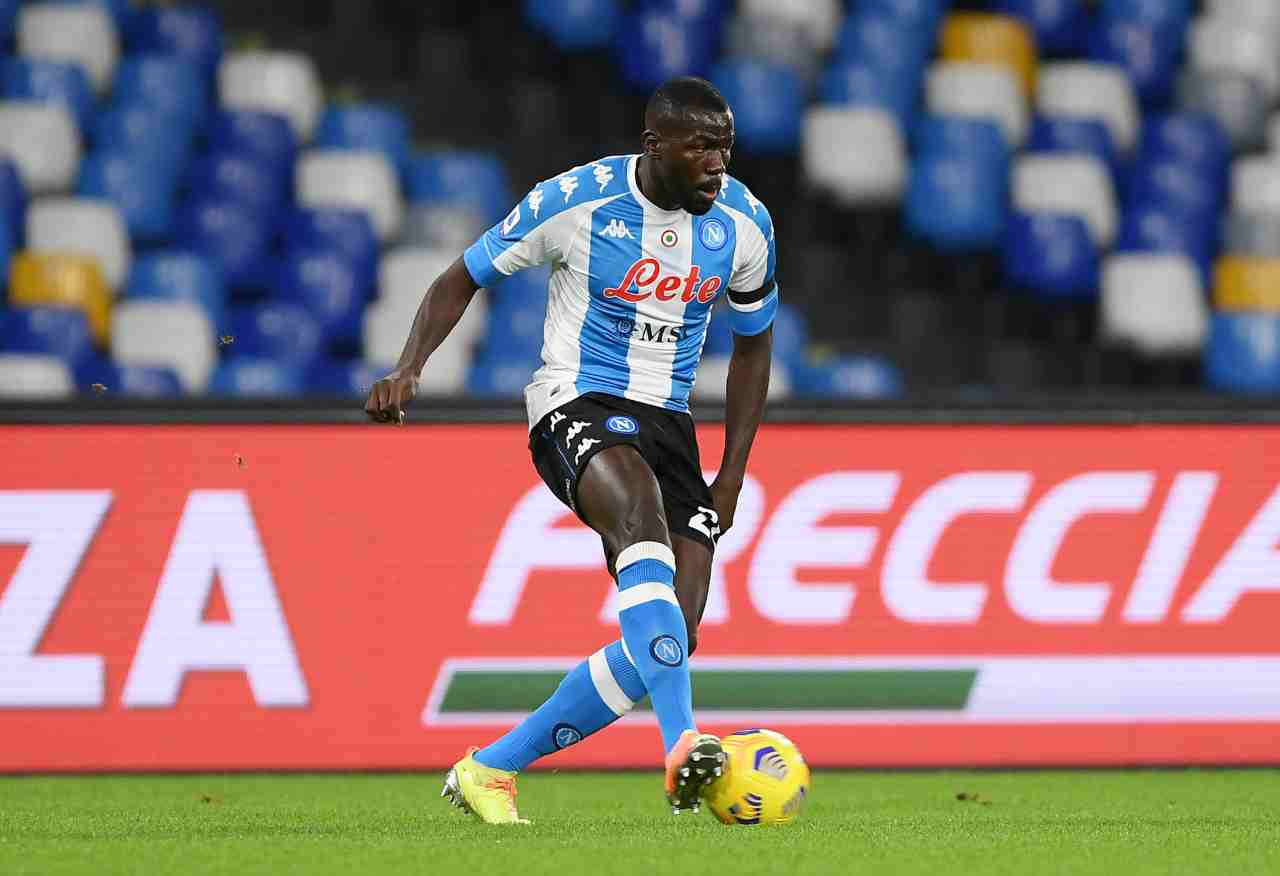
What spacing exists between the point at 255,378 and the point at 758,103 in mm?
3173

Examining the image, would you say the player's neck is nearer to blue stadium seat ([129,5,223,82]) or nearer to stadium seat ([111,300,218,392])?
stadium seat ([111,300,218,392])

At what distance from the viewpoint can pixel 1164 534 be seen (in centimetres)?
767

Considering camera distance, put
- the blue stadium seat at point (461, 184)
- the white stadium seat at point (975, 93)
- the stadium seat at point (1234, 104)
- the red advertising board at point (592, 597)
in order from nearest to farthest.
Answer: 1. the red advertising board at point (592, 597)
2. the blue stadium seat at point (461, 184)
3. the white stadium seat at point (975, 93)
4. the stadium seat at point (1234, 104)

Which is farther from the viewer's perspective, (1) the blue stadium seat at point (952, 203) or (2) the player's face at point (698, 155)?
(1) the blue stadium seat at point (952, 203)

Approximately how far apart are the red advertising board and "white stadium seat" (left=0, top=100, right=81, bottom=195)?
154 inches

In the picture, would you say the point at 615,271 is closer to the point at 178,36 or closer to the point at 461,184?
the point at 461,184

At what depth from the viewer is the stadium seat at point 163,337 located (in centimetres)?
1039

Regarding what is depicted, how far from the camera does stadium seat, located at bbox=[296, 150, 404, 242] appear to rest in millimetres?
11375

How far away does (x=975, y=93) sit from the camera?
12.0m

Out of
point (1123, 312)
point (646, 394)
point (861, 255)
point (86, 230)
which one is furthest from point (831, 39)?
point (646, 394)

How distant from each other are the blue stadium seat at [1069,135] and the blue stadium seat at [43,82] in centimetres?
518

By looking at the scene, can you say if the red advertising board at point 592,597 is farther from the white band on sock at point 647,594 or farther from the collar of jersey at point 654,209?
the white band on sock at point 647,594

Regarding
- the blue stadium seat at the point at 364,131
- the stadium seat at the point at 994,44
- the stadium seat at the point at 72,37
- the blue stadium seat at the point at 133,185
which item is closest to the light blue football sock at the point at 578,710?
the blue stadium seat at the point at 133,185

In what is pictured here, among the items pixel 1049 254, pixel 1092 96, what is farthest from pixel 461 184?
pixel 1092 96
